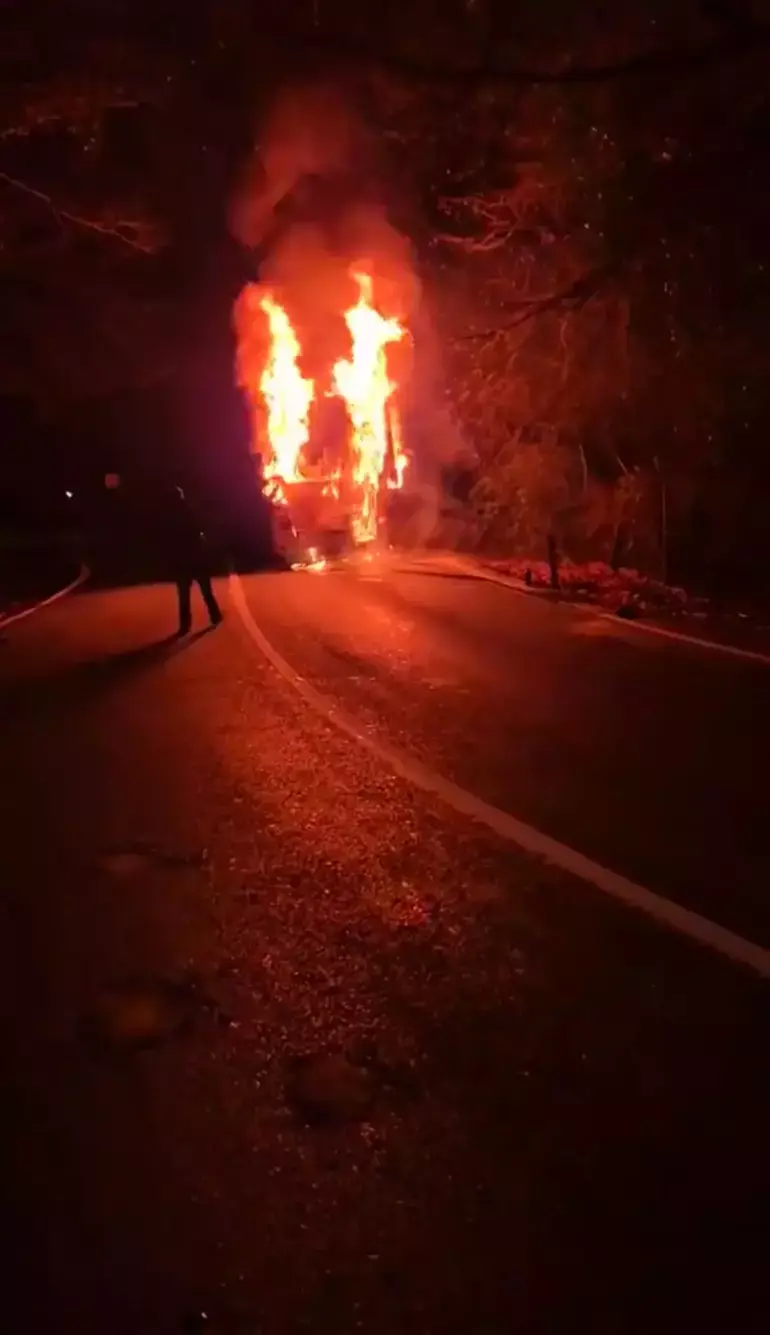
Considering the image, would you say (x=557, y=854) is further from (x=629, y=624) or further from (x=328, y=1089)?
(x=629, y=624)

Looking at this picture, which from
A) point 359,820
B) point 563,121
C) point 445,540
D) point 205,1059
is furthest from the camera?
point 445,540

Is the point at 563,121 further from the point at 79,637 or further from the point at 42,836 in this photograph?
the point at 42,836

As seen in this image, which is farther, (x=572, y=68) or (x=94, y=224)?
(x=94, y=224)

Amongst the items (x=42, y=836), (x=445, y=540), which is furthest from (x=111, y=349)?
(x=42, y=836)

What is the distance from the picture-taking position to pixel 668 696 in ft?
39.8

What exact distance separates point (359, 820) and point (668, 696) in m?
4.58

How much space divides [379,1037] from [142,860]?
283 centimetres

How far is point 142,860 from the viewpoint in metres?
7.73

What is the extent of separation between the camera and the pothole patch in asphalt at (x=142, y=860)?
7.55 m

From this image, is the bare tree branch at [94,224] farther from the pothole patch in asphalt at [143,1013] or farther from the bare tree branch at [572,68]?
the pothole patch in asphalt at [143,1013]

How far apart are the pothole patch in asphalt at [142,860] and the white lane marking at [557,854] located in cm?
161

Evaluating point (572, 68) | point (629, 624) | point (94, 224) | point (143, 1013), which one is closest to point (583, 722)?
point (143, 1013)

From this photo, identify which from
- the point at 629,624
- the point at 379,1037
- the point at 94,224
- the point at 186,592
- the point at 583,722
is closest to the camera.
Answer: the point at 379,1037

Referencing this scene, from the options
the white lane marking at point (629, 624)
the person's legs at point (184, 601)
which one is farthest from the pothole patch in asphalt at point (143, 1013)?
the person's legs at point (184, 601)
